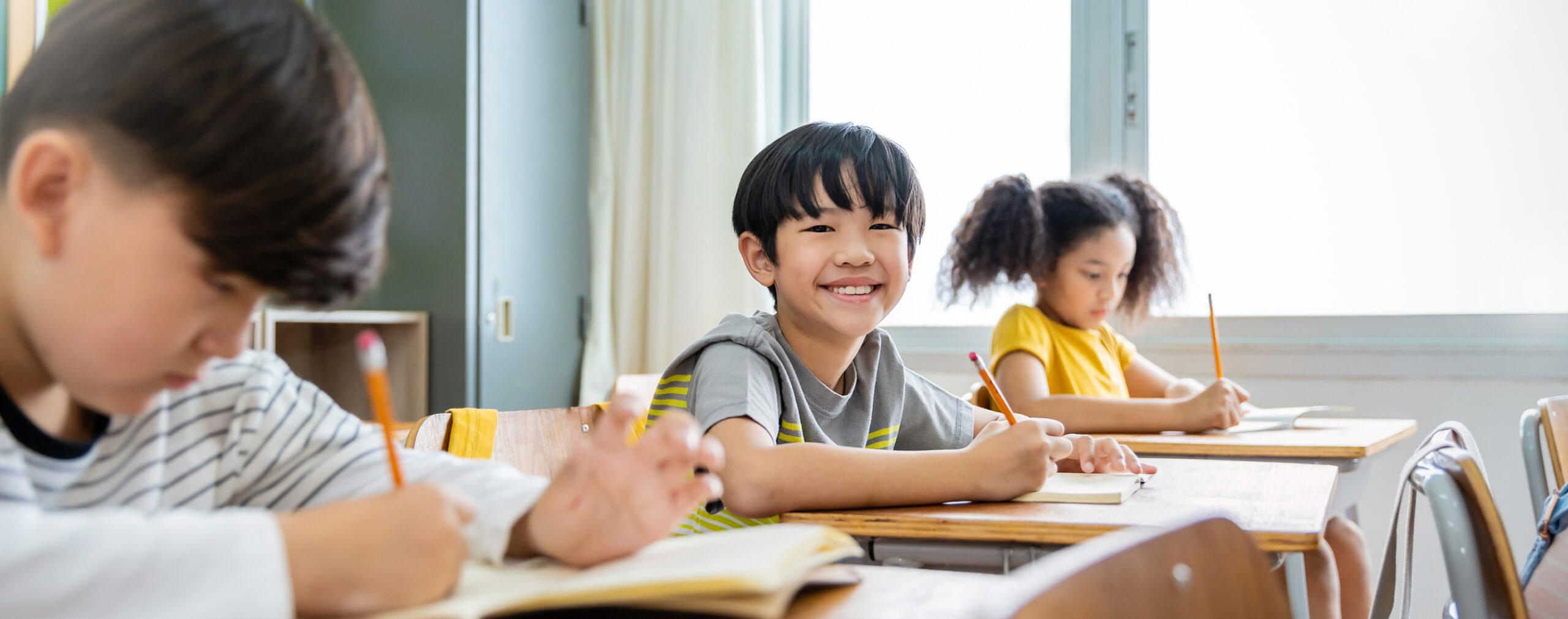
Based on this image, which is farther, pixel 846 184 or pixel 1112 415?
pixel 1112 415

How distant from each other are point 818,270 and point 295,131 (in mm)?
815

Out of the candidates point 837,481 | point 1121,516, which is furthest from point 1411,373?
point 837,481

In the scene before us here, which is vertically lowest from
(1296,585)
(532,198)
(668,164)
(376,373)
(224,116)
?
(1296,585)

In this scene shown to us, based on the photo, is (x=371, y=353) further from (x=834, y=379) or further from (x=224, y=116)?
(x=834, y=379)

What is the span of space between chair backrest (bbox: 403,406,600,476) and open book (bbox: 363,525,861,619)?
62 cm

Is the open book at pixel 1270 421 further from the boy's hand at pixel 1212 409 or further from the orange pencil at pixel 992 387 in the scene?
the orange pencil at pixel 992 387

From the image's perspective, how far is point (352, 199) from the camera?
1.76 feet

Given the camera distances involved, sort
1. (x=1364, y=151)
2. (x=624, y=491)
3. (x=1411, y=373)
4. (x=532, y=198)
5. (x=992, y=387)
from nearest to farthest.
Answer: (x=624, y=491) → (x=992, y=387) → (x=1411, y=373) → (x=1364, y=151) → (x=532, y=198)

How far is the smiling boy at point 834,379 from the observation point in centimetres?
95

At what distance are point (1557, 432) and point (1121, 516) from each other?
3.32 feet

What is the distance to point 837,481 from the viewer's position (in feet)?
3.07

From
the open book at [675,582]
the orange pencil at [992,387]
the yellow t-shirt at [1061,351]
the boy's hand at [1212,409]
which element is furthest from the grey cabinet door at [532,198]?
the open book at [675,582]

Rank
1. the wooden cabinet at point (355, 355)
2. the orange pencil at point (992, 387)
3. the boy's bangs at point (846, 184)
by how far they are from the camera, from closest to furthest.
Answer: the orange pencil at point (992, 387), the boy's bangs at point (846, 184), the wooden cabinet at point (355, 355)

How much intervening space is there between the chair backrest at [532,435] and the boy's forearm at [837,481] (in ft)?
1.21
